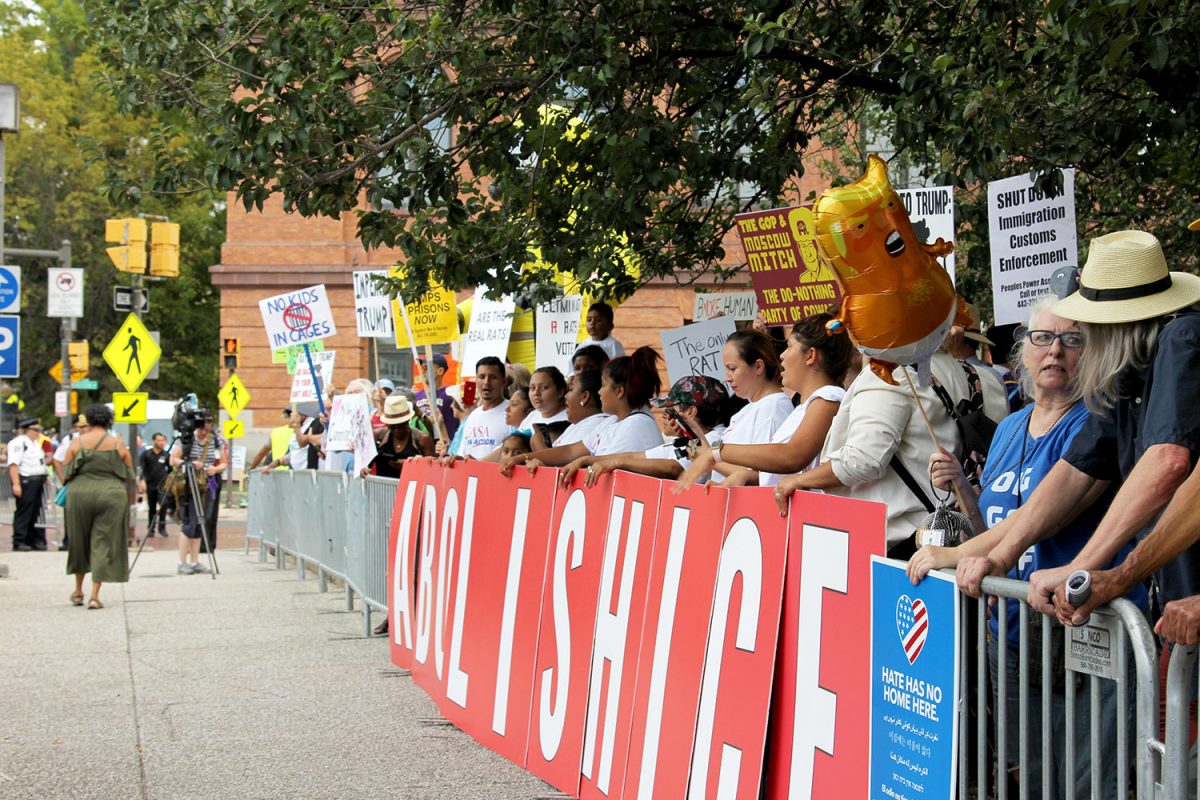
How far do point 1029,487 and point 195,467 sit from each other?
16097 millimetres

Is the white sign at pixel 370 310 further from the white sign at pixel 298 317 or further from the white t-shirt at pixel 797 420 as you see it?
the white t-shirt at pixel 797 420

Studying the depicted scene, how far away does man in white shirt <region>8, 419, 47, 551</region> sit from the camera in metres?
23.2

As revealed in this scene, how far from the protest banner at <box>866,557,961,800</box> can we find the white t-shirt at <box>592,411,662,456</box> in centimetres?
373

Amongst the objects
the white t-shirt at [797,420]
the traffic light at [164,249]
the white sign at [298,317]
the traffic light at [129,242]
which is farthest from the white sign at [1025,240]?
the traffic light at [129,242]

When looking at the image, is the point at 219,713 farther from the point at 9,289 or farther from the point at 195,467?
the point at 9,289

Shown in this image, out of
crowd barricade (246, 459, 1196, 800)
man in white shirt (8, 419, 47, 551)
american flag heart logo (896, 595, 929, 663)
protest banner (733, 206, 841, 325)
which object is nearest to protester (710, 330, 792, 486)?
crowd barricade (246, 459, 1196, 800)

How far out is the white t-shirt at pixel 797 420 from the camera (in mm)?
5605

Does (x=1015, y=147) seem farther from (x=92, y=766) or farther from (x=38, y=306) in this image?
(x=38, y=306)

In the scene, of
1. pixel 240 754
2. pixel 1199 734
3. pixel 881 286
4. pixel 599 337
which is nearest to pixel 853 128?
pixel 599 337

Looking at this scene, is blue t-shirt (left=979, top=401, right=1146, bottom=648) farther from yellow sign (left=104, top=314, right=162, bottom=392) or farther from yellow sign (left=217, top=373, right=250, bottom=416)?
yellow sign (left=217, top=373, right=250, bottom=416)

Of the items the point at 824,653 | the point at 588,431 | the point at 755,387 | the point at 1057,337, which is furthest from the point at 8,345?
the point at 1057,337

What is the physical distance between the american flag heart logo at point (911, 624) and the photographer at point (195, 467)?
47.5 feet

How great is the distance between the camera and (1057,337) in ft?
13.6

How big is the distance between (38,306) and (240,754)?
4652 centimetres
